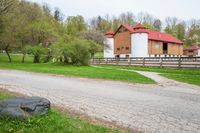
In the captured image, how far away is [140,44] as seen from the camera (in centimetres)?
5869

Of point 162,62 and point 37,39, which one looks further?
point 37,39

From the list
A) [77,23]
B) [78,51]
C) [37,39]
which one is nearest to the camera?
[78,51]

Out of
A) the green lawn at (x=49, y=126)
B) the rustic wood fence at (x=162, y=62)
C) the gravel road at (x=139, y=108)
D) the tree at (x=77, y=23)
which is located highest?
the tree at (x=77, y=23)

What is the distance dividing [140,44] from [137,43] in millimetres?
697

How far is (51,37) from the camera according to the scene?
142 ft

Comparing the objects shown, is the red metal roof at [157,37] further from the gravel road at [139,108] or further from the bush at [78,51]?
the gravel road at [139,108]

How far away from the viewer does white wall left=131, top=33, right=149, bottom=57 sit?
5862 cm

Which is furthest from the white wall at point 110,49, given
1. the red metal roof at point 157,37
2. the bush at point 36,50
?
the bush at point 36,50

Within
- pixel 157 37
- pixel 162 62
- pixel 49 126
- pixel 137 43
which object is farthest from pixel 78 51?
pixel 157 37

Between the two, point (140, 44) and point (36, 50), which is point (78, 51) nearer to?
point (36, 50)

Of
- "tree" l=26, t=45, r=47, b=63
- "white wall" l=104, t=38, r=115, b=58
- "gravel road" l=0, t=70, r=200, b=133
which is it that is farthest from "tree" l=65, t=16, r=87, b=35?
"gravel road" l=0, t=70, r=200, b=133

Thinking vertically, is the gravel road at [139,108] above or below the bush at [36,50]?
below

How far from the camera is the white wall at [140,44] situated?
58.6 m

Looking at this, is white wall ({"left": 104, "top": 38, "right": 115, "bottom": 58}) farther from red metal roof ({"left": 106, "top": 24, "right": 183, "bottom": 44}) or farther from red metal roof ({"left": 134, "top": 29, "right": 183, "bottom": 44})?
red metal roof ({"left": 134, "top": 29, "right": 183, "bottom": 44})
